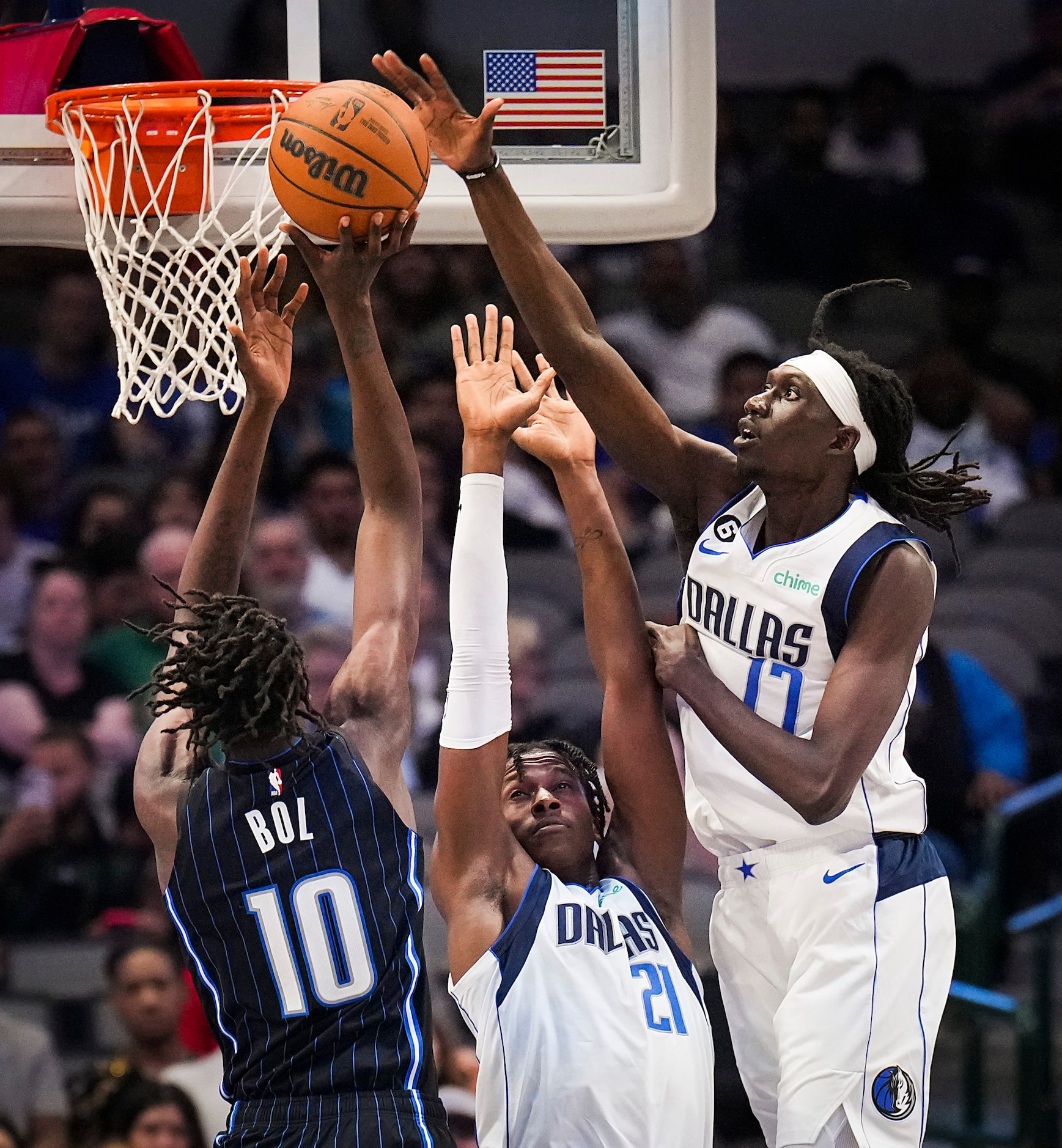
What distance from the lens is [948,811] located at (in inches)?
249

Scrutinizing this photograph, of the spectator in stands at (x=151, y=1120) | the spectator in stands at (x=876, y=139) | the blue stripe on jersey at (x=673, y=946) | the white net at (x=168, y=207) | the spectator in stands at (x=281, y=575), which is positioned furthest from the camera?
the spectator in stands at (x=876, y=139)

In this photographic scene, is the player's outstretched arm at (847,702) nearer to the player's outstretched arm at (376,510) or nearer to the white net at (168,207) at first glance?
the player's outstretched arm at (376,510)

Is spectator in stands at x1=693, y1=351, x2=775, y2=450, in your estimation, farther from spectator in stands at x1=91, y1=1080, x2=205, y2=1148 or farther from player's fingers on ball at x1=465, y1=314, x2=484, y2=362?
player's fingers on ball at x1=465, y1=314, x2=484, y2=362

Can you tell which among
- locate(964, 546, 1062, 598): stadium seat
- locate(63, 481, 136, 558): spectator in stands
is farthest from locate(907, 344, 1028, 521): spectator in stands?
locate(63, 481, 136, 558): spectator in stands

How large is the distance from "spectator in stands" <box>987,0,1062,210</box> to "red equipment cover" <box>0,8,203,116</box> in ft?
19.0

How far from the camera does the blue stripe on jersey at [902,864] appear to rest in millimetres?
3229

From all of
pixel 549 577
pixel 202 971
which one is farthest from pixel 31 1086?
pixel 202 971

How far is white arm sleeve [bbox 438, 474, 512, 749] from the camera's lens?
124 inches

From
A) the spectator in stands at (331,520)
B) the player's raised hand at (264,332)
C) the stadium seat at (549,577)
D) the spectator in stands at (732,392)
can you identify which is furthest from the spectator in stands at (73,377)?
the player's raised hand at (264,332)

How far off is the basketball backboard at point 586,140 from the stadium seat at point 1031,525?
3.79 m

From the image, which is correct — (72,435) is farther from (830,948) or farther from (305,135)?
(830,948)

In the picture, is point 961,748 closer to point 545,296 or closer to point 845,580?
point 845,580

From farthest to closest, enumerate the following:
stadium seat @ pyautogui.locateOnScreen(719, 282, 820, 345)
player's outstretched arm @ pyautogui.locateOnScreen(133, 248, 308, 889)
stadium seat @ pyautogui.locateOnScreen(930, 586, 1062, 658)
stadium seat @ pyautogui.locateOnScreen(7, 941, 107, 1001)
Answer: stadium seat @ pyautogui.locateOnScreen(719, 282, 820, 345) < stadium seat @ pyautogui.locateOnScreen(930, 586, 1062, 658) < stadium seat @ pyautogui.locateOnScreen(7, 941, 107, 1001) < player's outstretched arm @ pyautogui.locateOnScreen(133, 248, 308, 889)

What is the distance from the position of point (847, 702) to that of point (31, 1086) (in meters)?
3.58
